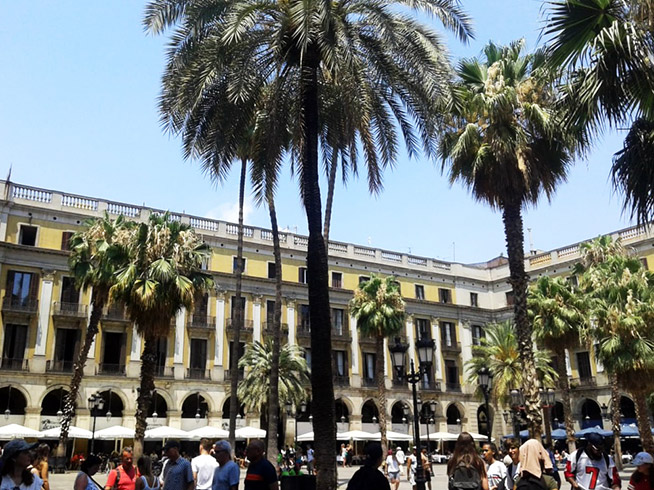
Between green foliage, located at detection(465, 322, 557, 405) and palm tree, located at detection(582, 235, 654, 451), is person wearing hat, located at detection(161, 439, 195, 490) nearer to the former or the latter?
palm tree, located at detection(582, 235, 654, 451)

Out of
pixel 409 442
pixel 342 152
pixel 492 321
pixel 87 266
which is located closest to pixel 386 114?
pixel 342 152

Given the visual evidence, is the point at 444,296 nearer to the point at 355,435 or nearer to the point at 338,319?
the point at 338,319

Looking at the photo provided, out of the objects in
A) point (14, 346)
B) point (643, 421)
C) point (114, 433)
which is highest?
point (14, 346)

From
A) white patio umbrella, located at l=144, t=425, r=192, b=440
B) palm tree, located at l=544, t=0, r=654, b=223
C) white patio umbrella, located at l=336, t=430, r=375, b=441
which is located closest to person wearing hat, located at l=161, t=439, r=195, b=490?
palm tree, located at l=544, t=0, r=654, b=223

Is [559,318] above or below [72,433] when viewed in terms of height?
above

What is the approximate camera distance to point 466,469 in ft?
22.9

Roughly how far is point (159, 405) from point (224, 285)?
9.32 metres

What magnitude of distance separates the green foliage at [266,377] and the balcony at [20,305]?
13.0 m

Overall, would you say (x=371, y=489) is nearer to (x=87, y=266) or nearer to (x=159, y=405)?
(x=87, y=266)

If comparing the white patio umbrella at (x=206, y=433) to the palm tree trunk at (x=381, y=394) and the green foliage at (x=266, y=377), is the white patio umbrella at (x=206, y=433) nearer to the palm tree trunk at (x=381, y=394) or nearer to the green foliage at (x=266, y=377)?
the green foliage at (x=266, y=377)

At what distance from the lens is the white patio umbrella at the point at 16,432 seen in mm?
32844

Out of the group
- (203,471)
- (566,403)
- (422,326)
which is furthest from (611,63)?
(422,326)

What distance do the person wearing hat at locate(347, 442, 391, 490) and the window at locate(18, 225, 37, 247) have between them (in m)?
37.6

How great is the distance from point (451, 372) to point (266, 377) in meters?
21.8
